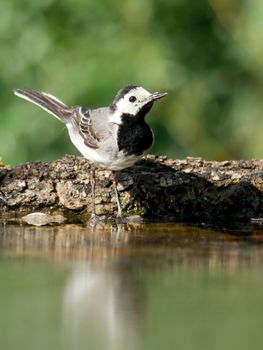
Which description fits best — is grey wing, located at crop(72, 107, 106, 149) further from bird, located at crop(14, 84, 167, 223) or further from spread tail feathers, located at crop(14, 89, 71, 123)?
spread tail feathers, located at crop(14, 89, 71, 123)

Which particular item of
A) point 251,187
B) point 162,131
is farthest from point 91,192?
point 162,131

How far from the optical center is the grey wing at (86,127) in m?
5.91

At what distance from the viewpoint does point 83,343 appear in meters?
2.60

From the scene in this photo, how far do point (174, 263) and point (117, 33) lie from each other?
125 inches

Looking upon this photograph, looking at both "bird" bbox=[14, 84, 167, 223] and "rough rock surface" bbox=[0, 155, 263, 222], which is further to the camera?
"bird" bbox=[14, 84, 167, 223]

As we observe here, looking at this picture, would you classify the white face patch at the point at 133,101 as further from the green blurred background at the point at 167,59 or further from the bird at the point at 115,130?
the green blurred background at the point at 167,59

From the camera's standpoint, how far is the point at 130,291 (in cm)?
320

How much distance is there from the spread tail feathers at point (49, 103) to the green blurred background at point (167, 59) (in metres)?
0.12

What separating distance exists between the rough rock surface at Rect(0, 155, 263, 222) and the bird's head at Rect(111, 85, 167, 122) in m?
0.57

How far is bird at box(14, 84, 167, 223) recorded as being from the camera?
18.3 ft

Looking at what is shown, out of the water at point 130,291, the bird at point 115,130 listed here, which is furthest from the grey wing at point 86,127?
the water at point 130,291

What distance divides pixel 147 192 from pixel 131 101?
2.51 ft

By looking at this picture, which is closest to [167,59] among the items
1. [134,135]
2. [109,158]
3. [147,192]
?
[134,135]

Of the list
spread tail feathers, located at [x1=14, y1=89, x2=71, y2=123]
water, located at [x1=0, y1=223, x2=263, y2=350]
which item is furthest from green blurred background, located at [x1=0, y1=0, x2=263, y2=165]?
water, located at [x1=0, y1=223, x2=263, y2=350]
